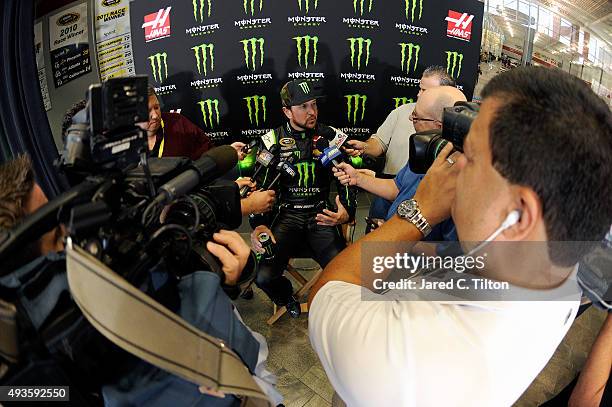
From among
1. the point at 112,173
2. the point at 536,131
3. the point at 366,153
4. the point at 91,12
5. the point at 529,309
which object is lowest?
the point at 366,153

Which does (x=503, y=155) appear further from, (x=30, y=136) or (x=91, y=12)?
(x=91, y=12)

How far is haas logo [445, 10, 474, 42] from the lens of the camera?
3693mm

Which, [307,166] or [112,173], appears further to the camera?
[307,166]

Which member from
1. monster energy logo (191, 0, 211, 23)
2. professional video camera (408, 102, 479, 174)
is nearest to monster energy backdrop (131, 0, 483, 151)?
monster energy logo (191, 0, 211, 23)

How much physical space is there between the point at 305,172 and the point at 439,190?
171cm

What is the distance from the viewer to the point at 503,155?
685 millimetres

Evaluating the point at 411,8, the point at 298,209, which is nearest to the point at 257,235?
the point at 298,209

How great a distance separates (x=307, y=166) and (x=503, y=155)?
77.6 inches

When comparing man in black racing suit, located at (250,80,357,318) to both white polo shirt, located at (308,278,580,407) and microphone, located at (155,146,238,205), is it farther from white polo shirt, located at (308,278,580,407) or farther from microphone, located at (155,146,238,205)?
white polo shirt, located at (308,278,580,407)

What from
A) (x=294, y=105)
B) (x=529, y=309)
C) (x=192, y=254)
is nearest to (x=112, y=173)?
(x=192, y=254)

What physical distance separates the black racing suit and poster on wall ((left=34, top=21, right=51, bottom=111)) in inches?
79.8

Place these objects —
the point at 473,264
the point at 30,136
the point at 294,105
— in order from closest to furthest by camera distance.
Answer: the point at 473,264 < the point at 294,105 < the point at 30,136

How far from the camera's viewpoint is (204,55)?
3537 millimetres

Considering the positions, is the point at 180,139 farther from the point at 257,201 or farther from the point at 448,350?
the point at 448,350
